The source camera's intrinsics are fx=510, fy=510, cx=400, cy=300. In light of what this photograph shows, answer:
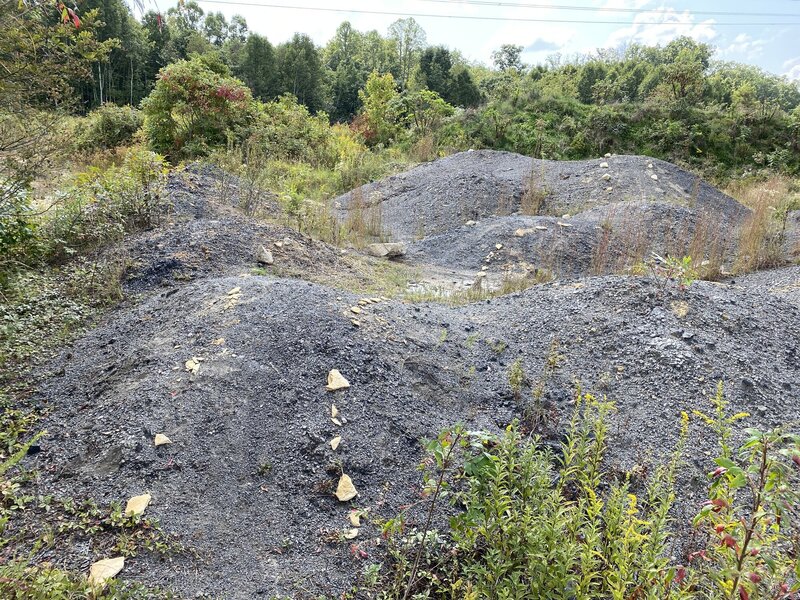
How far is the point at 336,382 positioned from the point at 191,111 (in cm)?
803

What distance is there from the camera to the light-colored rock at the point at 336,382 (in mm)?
2793

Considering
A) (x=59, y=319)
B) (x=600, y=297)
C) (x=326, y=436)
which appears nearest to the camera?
(x=326, y=436)

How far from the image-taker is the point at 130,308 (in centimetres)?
382

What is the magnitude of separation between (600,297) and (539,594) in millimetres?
2771

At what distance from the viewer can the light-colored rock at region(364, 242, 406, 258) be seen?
248 inches

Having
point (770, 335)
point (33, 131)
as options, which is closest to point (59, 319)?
point (33, 131)

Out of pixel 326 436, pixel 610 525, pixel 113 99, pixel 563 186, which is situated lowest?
pixel 326 436

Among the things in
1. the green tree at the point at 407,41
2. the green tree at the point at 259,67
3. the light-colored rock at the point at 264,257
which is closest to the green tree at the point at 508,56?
the green tree at the point at 407,41

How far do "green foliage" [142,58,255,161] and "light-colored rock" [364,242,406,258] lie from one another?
4021 mm

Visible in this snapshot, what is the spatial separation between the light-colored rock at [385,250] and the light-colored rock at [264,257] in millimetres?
1718

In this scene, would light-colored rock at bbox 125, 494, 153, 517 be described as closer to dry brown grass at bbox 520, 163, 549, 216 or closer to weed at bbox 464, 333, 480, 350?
weed at bbox 464, 333, 480, 350

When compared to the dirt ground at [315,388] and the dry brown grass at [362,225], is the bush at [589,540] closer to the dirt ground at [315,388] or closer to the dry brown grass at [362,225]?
the dirt ground at [315,388]

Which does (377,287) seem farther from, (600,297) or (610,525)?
(610,525)

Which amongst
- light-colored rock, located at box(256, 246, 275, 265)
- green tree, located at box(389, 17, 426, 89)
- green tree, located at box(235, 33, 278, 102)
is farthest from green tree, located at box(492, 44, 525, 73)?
light-colored rock, located at box(256, 246, 275, 265)
